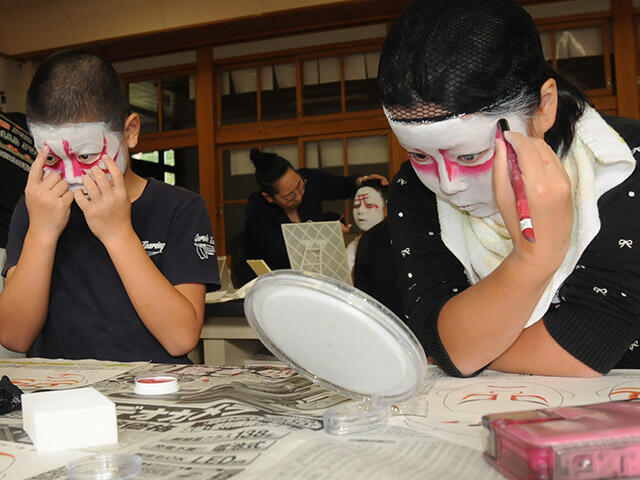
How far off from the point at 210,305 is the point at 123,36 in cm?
336

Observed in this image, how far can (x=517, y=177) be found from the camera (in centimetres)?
72

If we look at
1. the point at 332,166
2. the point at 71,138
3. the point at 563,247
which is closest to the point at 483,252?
the point at 563,247

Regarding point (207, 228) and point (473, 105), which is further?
point (207, 228)

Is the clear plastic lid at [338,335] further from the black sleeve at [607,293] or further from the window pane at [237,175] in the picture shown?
the window pane at [237,175]

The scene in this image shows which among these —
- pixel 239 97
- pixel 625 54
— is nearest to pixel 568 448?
pixel 625 54

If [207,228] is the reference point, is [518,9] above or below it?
above

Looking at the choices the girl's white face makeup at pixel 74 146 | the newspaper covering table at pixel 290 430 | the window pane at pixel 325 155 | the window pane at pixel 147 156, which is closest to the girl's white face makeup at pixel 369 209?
the window pane at pixel 325 155

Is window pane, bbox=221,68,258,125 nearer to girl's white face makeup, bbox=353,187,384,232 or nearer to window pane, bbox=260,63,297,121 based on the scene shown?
window pane, bbox=260,63,297,121

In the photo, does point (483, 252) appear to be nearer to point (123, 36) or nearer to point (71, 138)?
point (71, 138)

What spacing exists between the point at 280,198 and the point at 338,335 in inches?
112

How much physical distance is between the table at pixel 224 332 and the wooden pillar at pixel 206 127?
2.86 metres

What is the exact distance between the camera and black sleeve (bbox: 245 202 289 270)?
329 cm

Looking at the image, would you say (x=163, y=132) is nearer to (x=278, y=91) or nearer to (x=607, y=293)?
(x=278, y=91)

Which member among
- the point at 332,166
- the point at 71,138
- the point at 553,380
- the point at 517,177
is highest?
the point at 332,166
